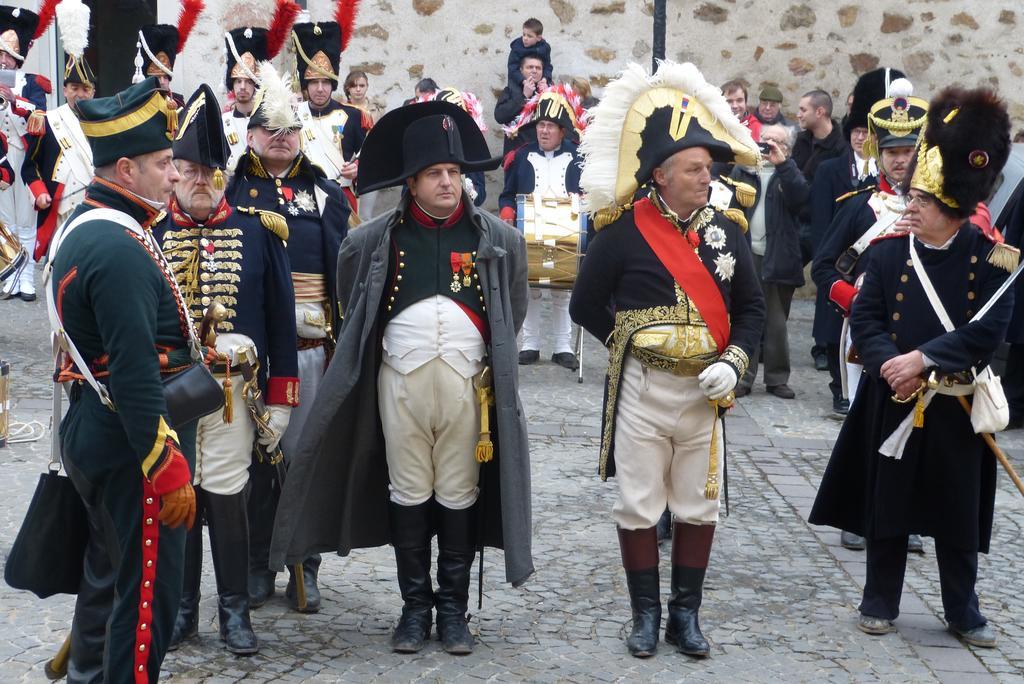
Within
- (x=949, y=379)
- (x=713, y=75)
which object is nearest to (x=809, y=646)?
(x=949, y=379)

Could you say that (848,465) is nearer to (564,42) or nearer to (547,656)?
(547,656)

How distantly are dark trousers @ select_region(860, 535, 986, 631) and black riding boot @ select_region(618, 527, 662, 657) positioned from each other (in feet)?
2.97

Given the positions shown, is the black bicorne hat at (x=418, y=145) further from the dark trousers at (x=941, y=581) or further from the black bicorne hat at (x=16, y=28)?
the black bicorne hat at (x=16, y=28)

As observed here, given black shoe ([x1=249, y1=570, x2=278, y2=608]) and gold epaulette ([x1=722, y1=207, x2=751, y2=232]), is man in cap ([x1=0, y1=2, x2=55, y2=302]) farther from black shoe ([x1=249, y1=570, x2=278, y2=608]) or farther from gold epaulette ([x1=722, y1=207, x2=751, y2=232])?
gold epaulette ([x1=722, y1=207, x2=751, y2=232])

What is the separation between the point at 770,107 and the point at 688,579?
29.6 ft

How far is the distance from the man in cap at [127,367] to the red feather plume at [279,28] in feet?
14.1

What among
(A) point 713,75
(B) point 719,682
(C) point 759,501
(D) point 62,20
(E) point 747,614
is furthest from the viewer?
(A) point 713,75

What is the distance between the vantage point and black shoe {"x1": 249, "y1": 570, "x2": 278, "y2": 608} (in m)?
5.45

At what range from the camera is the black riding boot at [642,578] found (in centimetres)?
510

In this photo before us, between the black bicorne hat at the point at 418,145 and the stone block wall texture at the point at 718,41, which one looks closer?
the black bicorne hat at the point at 418,145

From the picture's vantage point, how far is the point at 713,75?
1452cm

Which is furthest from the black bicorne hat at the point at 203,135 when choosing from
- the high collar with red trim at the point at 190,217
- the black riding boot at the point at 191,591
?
the black riding boot at the point at 191,591

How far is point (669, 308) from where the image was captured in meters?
5.07

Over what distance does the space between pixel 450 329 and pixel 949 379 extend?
1.94m
